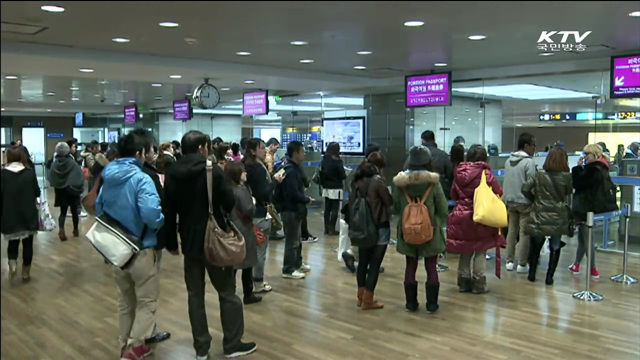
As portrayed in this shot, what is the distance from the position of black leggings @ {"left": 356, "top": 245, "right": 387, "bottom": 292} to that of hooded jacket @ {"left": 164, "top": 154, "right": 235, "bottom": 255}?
1744 millimetres

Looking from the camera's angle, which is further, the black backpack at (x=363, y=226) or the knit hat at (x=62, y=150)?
the knit hat at (x=62, y=150)

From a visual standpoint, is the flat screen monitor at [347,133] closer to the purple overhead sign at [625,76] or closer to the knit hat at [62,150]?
the knit hat at [62,150]

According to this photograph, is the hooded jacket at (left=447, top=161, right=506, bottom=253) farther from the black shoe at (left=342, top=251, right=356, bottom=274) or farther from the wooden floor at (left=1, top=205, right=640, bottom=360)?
the black shoe at (left=342, top=251, right=356, bottom=274)

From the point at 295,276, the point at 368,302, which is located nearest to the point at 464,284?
the point at 368,302

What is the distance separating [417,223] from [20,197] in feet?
13.8

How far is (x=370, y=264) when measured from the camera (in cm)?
548

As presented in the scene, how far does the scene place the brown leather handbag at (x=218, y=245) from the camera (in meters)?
4.07

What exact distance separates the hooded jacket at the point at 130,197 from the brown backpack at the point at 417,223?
7.26 feet

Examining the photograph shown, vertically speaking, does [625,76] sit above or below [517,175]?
above

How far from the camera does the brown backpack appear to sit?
5172 millimetres

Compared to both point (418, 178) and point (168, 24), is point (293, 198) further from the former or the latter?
point (168, 24)

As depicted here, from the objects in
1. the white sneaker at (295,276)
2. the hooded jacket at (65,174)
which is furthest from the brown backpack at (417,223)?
the hooded jacket at (65,174)

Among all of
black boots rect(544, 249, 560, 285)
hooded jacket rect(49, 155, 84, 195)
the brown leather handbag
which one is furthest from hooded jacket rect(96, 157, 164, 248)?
hooded jacket rect(49, 155, 84, 195)

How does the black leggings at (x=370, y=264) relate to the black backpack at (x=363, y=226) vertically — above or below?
below
